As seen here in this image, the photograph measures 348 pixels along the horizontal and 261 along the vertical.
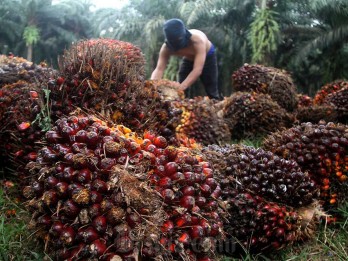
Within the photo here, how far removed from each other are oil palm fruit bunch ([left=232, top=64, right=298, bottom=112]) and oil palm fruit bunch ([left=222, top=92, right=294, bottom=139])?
0.52m

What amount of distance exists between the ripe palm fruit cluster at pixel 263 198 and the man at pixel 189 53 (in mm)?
3559

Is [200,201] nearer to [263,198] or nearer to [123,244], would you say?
[123,244]

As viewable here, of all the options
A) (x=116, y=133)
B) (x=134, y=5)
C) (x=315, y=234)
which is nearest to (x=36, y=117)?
(x=116, y=133)

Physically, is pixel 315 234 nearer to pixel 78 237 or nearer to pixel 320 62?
Answer: pixel 78 237

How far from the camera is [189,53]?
6598 mm

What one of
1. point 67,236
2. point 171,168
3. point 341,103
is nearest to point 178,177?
point 171,168

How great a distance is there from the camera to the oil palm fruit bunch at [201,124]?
3.23 metres

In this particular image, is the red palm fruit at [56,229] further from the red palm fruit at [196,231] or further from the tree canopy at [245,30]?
the tree canopy at [245,30]

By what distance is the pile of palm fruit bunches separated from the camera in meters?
1.22

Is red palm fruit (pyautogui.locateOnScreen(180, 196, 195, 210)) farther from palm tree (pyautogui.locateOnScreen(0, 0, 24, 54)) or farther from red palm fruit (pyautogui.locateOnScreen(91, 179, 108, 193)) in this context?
palm tree (pyautogui.locateOnScreen(0, 0, 24, 54))

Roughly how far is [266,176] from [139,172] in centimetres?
90

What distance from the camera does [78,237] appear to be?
1193mm

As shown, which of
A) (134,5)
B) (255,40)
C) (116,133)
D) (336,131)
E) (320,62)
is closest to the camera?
(116,133)

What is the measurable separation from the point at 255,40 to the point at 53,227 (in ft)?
45.9
